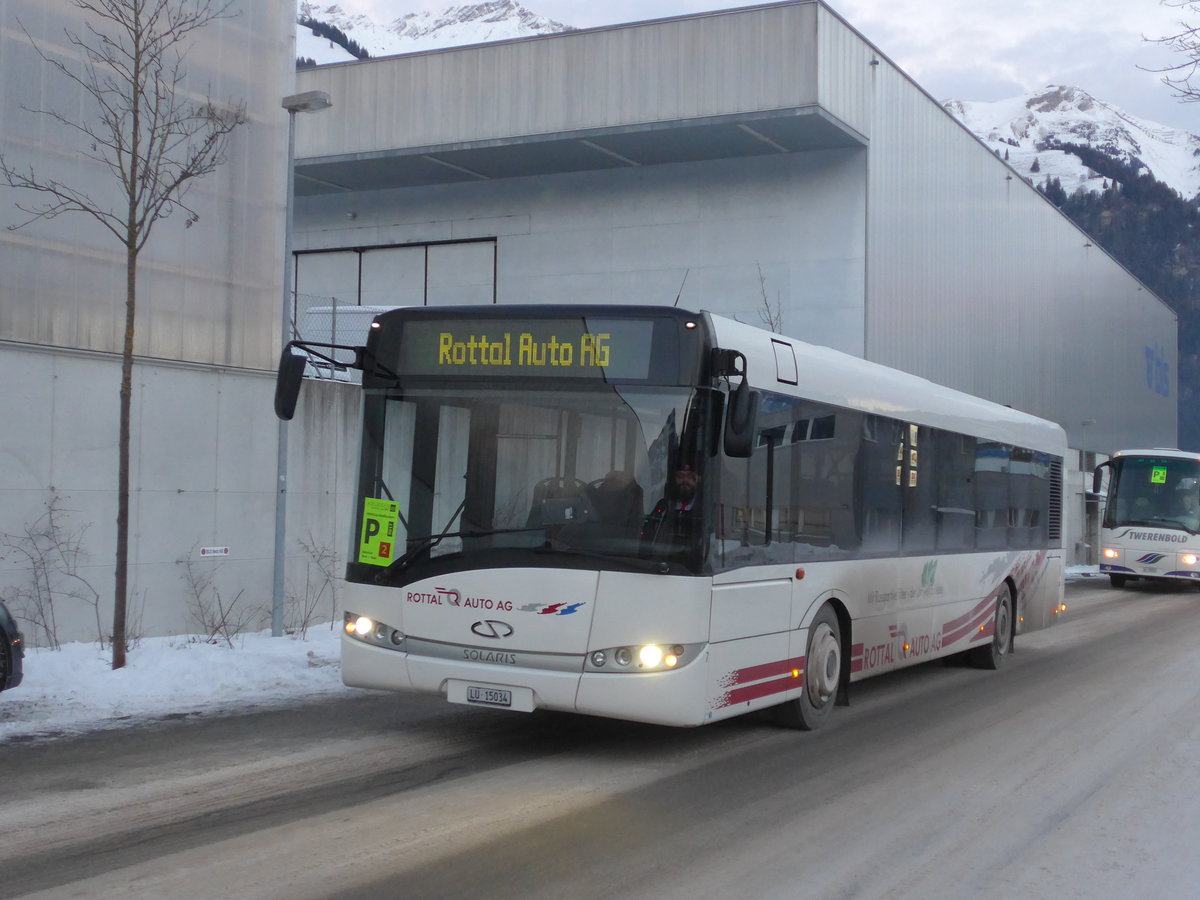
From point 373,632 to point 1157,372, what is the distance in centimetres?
5688

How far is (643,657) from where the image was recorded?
7820mm

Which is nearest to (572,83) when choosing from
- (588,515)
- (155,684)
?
(155,684)

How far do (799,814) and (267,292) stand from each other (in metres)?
11.4

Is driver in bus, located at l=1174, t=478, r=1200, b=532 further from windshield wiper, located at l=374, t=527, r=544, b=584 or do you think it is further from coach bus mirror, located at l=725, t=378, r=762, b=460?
windshield wiper, located at l=374, t=527, r=544, b=584

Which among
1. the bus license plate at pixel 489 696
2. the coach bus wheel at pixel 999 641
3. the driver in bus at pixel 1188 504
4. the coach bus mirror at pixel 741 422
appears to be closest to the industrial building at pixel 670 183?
the driver in bus at pixel 1188 504

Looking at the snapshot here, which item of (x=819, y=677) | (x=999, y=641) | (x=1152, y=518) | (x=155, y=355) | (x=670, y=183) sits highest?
(x=670, y=183)

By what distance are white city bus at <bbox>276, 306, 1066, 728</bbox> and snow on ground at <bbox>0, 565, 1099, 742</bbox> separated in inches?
87.6

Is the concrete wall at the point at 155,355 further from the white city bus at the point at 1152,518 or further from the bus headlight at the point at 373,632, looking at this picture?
the white city bus at the point at 1152,518

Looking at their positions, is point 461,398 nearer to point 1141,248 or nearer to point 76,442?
point 76,442

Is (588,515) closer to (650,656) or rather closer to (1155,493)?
(650,656)

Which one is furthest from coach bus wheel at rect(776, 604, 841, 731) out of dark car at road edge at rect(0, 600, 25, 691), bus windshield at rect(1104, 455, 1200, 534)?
bus windshield at rect(1104, 455, 1200, 534)

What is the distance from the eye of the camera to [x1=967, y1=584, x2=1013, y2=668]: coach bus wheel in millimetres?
14031

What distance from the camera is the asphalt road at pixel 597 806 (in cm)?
569

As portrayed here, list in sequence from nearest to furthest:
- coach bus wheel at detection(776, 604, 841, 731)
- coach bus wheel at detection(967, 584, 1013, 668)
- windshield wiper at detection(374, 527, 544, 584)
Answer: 1. windshield wiper at detection(374, 527, 544, 584)
2. coach bus wheel at detection(776, 604, 841, 731)
3. coach bus wheel at detection(967, 584, 1013, 668)
